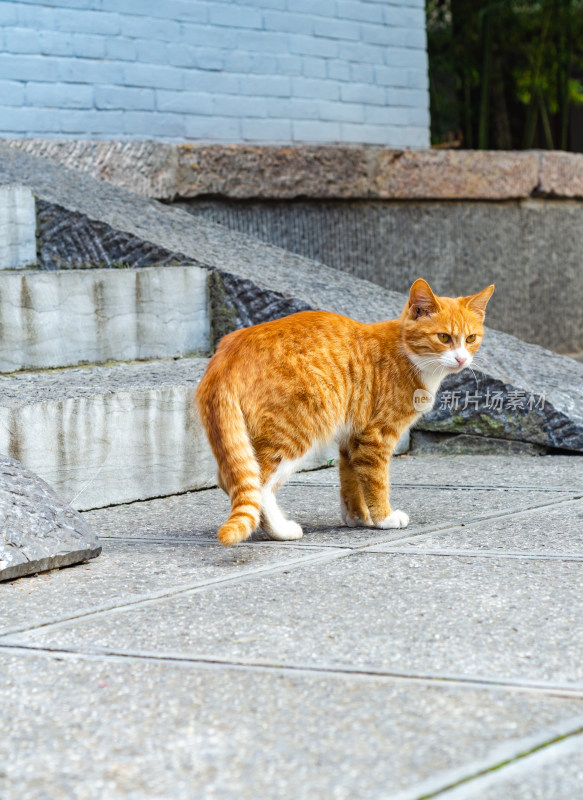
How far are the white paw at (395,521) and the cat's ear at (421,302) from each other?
2.18 feet

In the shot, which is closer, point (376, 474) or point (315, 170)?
point (376, 474)

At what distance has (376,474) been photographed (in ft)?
11.0

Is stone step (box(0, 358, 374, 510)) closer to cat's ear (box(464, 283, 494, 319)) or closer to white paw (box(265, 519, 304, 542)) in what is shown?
white paw (box(265, 519, 304, 542))

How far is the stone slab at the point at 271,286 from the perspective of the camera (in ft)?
15.0

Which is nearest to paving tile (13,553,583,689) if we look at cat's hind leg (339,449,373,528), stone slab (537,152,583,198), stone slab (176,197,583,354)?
cat's hind leg (339,449,373,528)

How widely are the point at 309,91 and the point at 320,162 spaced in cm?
63

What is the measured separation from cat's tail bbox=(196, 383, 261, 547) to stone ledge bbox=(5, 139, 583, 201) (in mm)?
3197

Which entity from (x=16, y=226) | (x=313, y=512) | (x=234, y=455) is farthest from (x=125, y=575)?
(x=16, y=226)

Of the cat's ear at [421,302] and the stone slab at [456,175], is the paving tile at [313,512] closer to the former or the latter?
the cat's ear at [421,302]

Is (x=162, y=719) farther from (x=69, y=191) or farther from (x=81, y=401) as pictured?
Result: (x=69, y=191)

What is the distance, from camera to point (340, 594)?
2.52 m

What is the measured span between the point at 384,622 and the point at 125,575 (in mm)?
827

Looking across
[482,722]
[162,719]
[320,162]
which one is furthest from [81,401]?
[320,162]

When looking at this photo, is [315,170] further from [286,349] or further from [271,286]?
[286,349]
